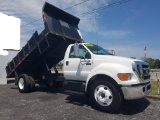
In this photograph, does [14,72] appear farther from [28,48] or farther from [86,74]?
[86,74]

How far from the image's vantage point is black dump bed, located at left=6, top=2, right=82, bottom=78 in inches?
338

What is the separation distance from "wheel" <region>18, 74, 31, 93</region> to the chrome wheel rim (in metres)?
4.46

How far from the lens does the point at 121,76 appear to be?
241 inches

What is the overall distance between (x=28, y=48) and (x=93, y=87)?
14.3 ft

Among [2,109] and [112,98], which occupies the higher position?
[112,98]

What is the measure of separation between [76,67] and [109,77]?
62.9 inches

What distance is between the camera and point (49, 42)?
889 cm

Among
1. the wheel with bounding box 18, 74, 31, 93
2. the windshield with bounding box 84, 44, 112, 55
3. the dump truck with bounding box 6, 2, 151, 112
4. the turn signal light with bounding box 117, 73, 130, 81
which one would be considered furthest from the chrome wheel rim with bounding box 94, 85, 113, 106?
the wheel with bounding box 18, 74, 31, 93

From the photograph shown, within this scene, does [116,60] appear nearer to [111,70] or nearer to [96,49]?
[111,70]

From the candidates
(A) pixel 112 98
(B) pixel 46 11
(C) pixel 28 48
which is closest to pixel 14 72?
(C) pixel 28 48

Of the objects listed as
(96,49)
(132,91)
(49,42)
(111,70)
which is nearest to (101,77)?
(111,70)

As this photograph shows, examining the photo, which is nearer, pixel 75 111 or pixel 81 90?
pixel 75 111

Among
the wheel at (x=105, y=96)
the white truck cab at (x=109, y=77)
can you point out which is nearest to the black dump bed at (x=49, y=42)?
the white truck cab at (x=109, y=77)

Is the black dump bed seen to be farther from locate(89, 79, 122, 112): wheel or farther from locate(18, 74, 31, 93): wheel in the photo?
locate(89, 79, 122, 112): wheel
